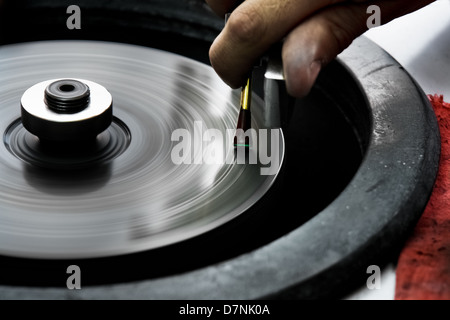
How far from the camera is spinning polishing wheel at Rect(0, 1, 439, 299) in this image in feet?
2.20

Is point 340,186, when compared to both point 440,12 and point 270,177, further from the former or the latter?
point 440,12

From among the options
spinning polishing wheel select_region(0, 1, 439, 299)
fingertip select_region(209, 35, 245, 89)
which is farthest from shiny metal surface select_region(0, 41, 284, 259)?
fingertip select_region(209, 35, 245, 89)

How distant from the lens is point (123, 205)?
0.87 metres

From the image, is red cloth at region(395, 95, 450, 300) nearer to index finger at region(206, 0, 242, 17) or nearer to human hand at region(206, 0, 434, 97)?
human hand at region(206, 0, 434, 97)

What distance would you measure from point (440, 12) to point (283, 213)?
1.86 feet

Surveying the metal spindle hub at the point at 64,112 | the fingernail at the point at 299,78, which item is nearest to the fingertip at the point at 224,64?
the fingernail at the point at 299,78

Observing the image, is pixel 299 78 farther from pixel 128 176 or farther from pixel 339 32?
pixel 128 176

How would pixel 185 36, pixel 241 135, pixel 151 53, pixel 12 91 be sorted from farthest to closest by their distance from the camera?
pixel 185 36 < pixel 151 53 < pixel 12 91 < pixel 241 135

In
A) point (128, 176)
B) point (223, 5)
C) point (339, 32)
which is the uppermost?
point (223, 5)

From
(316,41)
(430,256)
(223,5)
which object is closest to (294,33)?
(316,41)

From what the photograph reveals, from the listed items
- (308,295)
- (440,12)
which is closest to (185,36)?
(440,12)

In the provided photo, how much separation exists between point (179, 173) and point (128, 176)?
8cm

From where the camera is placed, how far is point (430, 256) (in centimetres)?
70

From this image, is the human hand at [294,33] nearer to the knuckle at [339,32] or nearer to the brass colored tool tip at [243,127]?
the knuckle at [339,32]
